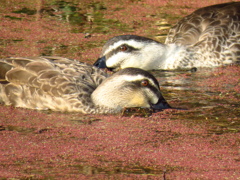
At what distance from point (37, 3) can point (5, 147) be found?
929 cm

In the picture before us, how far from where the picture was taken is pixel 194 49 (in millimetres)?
11430

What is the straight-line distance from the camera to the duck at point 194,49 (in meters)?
11.2

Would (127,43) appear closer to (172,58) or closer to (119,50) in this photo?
(119,50)

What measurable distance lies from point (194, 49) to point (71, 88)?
4.11 m

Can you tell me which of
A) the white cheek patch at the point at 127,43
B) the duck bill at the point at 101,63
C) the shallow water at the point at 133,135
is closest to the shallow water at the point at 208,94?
the shallow water at the point at 133,135

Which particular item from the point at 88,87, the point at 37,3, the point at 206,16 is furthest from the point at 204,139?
the point at 37,3

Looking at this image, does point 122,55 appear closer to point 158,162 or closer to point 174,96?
point 174,96

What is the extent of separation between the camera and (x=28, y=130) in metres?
7.28

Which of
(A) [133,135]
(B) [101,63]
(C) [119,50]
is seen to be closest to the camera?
(A) [133,135]

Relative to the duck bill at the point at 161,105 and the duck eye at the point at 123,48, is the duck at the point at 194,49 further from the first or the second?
the duck bill at the point at 161,105

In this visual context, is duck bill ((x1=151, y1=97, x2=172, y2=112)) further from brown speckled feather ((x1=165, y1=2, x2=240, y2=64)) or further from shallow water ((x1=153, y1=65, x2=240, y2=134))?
brown speckled feather ((x1=165, y1=2, x2=240, y2=64))

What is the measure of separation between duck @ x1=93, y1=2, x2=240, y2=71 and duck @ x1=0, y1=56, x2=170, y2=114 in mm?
2795

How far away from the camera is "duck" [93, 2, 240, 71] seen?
11.2 m

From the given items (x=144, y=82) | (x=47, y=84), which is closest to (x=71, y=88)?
(x=47, y=84)
